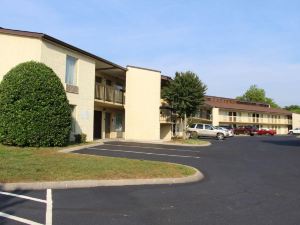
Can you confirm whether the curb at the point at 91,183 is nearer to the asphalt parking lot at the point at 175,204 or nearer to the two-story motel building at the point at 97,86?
the asphalt parking lot at the point at 175,204

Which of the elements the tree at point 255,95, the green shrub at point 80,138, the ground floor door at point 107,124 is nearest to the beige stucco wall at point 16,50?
the green shrub at point 80,138

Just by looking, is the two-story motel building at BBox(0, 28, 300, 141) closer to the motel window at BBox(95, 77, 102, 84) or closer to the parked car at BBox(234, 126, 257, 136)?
the motel window at BBox(95, 77, 102, 84)

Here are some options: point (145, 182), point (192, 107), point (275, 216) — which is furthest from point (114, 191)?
point (192, 107)

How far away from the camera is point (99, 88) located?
27875 mm

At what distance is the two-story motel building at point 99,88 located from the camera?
2100cm

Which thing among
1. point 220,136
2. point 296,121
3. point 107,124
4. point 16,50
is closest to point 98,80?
point 107,124

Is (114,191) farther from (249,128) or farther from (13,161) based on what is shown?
(249,128)

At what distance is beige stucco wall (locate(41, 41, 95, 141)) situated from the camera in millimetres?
22175

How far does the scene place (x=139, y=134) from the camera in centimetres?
3053

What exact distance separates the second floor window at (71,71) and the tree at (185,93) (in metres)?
12.5

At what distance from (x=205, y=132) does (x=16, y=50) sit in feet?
87.5

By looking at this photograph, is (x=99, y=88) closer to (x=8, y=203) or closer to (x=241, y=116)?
(x=8, y=203)

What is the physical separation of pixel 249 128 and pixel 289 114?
25.8 meters

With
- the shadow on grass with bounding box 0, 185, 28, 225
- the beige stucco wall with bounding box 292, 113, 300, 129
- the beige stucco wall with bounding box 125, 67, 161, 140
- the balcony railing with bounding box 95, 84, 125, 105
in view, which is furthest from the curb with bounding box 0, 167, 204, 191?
the beige stucco wall with bounding box 292, 113, 300, 129
